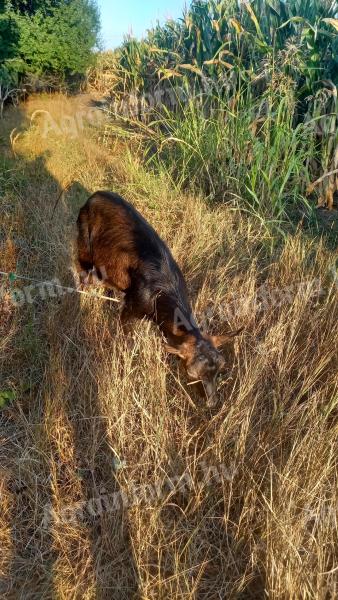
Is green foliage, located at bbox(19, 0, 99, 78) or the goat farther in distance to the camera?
green foliage, located at bbox(19, 0, 99, 78)

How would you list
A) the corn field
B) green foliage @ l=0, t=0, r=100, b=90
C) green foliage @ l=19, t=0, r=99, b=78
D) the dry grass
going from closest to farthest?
the dry grass < the corn field < green foliage @ l=0, t=0, r=100, b=90 < green foliage @ l=19, t=0, r=99, b=78

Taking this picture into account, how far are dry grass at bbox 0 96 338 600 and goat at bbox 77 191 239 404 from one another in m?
0.21

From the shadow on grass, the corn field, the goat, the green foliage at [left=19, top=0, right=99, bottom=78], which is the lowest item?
the shadow on grass

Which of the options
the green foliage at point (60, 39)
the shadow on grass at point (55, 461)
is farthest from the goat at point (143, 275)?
the green foliage at point (60, 39)

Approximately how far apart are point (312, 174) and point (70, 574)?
18.7 ft

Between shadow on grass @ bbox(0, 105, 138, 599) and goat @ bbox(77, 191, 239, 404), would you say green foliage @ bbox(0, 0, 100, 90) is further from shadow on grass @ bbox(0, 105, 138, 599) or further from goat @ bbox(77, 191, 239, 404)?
shadow on grass @ bbox(0, 105, 138, 599)

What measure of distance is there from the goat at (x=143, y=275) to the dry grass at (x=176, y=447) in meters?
0.21

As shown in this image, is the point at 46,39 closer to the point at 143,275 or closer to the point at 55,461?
the point at 143,275

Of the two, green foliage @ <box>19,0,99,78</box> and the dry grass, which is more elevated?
green foliage @ <box>19,0,99,78</box>

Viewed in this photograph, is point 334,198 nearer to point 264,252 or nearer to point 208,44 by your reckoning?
point 264,252

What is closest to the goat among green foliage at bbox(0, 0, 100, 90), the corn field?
the corn field

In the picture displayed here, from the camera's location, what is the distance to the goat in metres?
3.21

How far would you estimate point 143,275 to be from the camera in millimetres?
3873

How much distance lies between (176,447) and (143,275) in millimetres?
1448
